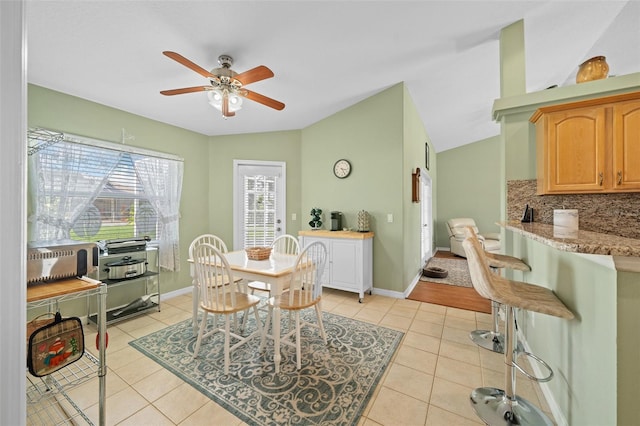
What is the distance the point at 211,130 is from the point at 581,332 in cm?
457

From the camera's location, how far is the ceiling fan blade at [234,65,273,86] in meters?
1.94

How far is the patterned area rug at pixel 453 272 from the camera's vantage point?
428cm

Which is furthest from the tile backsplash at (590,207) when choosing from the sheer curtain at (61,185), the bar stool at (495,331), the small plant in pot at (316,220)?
the sheer curtain at (61,185)

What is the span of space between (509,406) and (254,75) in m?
2.89

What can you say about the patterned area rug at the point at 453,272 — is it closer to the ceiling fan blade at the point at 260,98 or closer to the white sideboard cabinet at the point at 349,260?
the white sideboard cabinet at the point at 349,260

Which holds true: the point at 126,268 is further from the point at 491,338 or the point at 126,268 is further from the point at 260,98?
the point at 491,338

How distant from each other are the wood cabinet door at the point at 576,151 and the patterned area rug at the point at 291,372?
2.00 m

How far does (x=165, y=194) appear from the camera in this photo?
3.51 meters

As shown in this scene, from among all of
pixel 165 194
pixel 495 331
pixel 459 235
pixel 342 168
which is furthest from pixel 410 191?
pixel 165 194

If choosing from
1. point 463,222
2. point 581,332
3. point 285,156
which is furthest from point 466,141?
point 581,332

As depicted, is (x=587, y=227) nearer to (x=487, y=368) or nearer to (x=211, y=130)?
(x=487, y=368)

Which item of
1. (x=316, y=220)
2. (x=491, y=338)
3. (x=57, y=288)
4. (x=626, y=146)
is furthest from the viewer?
(x=316, y=220)

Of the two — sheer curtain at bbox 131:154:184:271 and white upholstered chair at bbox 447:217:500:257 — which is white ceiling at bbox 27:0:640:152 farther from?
white upholstered chair at bbox 447:217:500:257

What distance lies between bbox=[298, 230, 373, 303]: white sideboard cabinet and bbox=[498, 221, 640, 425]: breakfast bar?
1941 mm
